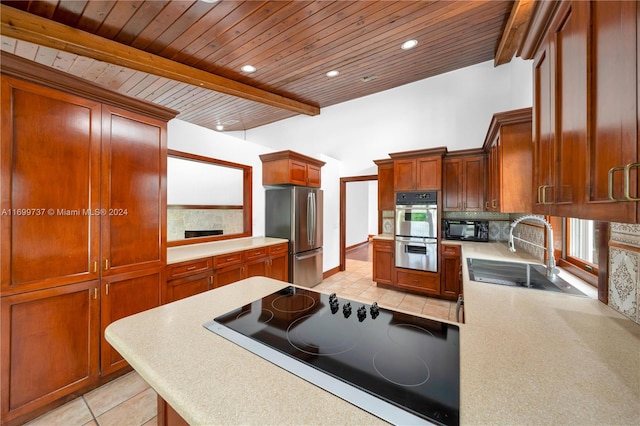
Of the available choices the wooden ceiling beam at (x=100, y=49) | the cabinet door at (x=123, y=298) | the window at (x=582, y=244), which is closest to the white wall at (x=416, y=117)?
the window at (x=582, y=244)

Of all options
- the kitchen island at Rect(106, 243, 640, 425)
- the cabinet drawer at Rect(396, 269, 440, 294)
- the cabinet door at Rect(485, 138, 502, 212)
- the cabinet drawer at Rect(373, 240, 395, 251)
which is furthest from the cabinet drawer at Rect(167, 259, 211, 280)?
the cabinet door at Rect(485, 138, 502, 212)

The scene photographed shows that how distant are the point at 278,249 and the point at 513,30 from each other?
4.06m

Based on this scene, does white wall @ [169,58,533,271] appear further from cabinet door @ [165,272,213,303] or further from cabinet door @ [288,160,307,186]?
cabinet door @ [165,272,213,303]

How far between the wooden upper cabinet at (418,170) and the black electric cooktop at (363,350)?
2.97 metres

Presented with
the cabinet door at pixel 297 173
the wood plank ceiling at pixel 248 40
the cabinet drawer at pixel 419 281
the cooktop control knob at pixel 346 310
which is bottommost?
the cabinet drawer at pixel 419 281

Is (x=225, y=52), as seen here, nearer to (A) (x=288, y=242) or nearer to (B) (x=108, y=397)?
(A) (x=288, y=242)

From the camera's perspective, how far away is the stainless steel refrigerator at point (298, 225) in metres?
3.82

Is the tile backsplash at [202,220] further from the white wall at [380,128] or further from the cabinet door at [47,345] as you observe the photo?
the cabinet door at [47,345]

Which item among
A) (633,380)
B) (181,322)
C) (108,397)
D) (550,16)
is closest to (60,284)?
(108,397)

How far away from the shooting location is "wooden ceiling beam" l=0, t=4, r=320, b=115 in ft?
6.87

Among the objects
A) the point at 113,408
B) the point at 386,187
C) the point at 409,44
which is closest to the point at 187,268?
the point at 113,408

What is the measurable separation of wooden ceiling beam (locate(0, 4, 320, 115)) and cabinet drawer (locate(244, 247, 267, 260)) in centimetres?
245

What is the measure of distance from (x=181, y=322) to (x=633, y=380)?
159 centimetres

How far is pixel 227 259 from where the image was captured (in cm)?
284
